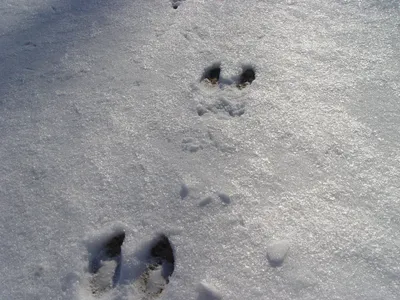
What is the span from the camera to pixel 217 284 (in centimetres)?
134

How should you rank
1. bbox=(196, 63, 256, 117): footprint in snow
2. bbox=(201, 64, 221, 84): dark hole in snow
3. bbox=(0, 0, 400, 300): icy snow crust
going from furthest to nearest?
bbox=(201, 64, 221, 84): dark hole in snow
bbox=(196, 63, 256, 117): footprint in snow
bbox=(0, 0, 400, 300): icy snow crust

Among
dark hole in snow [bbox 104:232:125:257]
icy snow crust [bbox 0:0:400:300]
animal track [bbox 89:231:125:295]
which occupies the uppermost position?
icy snow crust [bbox 0:0:400:300]

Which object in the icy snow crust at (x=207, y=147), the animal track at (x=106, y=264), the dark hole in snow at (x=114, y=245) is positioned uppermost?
the icy snow crust at (x=207, y=147)

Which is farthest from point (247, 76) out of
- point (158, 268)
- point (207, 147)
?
point (158, 268)

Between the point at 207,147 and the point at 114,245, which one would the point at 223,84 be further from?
the point at 114,245

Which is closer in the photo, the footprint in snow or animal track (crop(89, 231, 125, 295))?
animal track (crop(89, 231, 125, 295))

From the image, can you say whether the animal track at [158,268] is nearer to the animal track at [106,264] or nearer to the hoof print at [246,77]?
the animal track at [106,264]

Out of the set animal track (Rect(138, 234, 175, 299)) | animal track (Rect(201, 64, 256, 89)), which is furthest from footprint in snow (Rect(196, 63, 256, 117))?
animal track (Rect(138, 234, 175, 299))

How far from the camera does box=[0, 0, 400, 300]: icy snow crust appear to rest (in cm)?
138

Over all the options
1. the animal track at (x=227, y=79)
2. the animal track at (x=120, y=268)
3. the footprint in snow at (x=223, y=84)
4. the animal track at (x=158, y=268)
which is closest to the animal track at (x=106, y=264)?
the animal track at (x=120, y=268)

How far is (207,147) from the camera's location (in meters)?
1.62

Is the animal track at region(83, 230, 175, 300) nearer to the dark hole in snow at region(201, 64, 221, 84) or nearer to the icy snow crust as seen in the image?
the icy snow crust

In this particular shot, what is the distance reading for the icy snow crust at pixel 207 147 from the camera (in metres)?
1.38

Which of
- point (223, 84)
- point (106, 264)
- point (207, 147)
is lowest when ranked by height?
point (106, 264)
